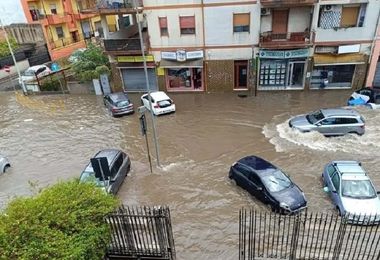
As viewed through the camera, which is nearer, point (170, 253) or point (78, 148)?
point (170, 253)

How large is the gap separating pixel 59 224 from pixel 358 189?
1015 centimetres

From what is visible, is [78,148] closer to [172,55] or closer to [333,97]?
[172,55]

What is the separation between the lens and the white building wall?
1961 cm

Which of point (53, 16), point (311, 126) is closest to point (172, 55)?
point (311, 126)

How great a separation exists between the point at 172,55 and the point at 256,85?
667cm

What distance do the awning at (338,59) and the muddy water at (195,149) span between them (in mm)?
2170

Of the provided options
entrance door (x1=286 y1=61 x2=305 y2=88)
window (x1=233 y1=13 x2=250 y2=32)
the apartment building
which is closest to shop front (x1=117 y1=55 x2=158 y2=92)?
window (x1=233 y1=13 x2=250 y2=32)

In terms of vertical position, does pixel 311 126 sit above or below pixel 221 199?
above

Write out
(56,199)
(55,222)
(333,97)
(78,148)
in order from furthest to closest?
1. (333,97)
2. (78,148)
3. (56,199)
4. (55,222)

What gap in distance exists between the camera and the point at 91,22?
41.0 m

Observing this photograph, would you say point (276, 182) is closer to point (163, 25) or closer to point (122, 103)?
point (122, 103)

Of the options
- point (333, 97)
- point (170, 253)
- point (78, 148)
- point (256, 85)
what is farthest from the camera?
point (256, 85)

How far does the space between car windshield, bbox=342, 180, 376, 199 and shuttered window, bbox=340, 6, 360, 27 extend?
1350 centimetres

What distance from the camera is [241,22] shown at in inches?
834
